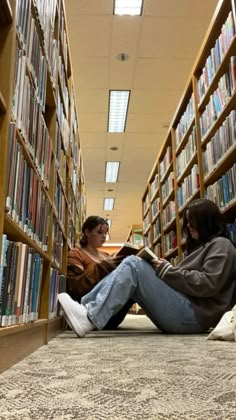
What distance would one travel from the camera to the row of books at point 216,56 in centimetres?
219

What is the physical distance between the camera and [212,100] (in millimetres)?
2537

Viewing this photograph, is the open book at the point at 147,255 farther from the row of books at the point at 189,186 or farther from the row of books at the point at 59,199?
the row of books at the point at 189,186

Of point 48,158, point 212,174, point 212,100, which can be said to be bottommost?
point 48,158

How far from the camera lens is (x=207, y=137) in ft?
8.88

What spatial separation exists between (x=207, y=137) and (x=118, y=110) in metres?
2.43

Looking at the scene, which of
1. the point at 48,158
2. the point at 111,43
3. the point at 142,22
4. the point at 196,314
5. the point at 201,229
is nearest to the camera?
the point at 48,158

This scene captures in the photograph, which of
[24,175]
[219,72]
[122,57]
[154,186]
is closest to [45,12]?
[24,175]

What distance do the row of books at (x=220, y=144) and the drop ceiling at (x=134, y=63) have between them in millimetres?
1456

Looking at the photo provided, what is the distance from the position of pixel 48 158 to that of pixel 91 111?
3423 mm

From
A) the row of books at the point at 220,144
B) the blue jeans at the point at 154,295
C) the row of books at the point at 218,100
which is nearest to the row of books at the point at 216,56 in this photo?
the row of books at the point at 218,100

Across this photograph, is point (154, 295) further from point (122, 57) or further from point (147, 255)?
point (122, 57)

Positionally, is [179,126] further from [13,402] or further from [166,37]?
[13,402]

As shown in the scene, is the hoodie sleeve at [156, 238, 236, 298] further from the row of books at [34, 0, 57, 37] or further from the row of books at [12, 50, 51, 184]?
the row of books at [34, 0, 57, 37]

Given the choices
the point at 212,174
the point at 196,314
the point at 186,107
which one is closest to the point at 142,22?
the point at 186,107
